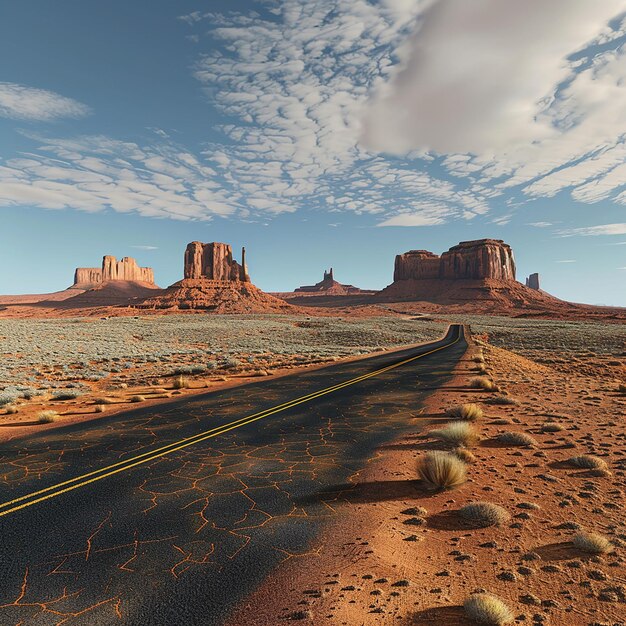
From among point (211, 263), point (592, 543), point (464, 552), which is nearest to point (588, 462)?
point (592, 543)

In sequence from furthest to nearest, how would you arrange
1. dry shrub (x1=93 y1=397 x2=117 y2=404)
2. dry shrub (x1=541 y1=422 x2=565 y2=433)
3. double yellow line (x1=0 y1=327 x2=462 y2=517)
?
dry shrub (x1=93 y1=397 x2=117 y2=404) < dry shrub (x1=541 y1=422 x2=565 y2=433) < double yellow line (x1=0 y1=327 x2=462 y2=517)

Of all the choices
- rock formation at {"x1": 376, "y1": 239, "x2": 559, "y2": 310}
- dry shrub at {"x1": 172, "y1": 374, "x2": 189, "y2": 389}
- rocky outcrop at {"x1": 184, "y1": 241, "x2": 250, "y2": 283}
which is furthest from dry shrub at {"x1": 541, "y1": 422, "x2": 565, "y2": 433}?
rocky outcrop at {"x1": 184, "y1": 241, "x2": 250, "y2": 283}

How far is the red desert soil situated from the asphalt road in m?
0.54

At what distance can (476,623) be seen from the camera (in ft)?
12.1

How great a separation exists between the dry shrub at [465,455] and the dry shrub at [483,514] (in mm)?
2257

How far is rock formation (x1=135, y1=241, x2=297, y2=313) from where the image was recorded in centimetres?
13175

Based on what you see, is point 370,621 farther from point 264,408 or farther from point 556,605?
point 264,408

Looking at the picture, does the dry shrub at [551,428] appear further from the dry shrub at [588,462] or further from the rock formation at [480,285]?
the rock formation at [480,285]

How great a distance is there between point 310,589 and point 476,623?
1784 millimetres

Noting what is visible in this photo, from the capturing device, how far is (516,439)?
9305mm

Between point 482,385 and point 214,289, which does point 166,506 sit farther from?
point 214,289

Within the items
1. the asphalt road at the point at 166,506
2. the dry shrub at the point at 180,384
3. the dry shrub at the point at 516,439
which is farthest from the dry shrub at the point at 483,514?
the dry shrub at the point at 180,384

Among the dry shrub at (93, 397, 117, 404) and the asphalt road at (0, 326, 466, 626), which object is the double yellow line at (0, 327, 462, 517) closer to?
the asphalt road at (0, 326, 466, 626)

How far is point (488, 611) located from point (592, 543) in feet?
7.27
